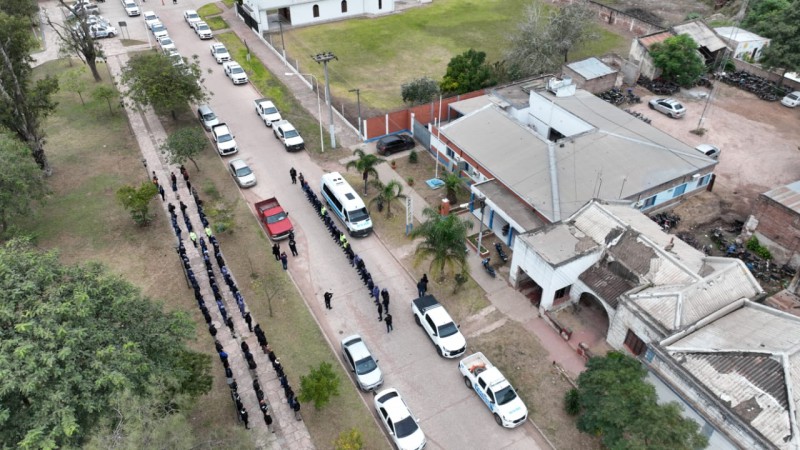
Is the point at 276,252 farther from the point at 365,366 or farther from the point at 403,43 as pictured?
the point at 403,43

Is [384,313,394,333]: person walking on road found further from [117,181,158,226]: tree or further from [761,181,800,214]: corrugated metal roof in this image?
[761,181,800,214]: corrugated metal roof

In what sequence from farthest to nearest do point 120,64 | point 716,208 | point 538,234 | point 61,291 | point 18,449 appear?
point 120,64
point 716,208
point 538,234
point 61,291
point 18,449

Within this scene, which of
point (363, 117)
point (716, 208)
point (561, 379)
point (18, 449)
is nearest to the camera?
point (18, 449)

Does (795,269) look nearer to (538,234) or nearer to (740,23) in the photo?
(538,234)

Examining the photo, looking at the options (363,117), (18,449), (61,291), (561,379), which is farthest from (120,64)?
(561,379)

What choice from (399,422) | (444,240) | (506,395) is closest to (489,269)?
(444,240)

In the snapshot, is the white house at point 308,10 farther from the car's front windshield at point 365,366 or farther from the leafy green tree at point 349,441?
the leafy green tree at point 349,441

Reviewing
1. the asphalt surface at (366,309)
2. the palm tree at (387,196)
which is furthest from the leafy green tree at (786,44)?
the palm tree at (387,196)
